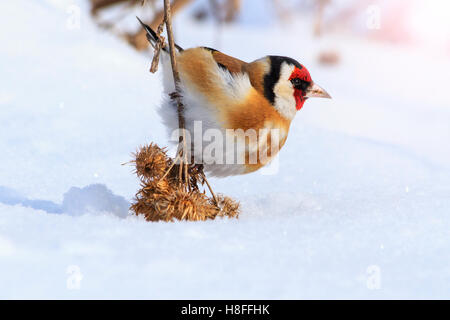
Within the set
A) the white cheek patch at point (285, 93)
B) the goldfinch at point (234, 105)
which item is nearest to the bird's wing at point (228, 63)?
the goldfinch at point (234, 105)

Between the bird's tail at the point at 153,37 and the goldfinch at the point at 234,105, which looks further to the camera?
the bird's tail at the point at 153,37

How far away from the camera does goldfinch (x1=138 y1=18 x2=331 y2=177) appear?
1608mm

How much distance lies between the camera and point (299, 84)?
5.72 feet

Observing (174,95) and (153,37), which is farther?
(153,37)

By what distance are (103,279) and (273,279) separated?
36cm

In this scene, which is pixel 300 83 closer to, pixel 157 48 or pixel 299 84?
pixel 299 84

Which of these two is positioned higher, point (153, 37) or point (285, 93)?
point (153, 37)

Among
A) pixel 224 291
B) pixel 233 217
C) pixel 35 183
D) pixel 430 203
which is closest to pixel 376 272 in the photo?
pixel 224 291

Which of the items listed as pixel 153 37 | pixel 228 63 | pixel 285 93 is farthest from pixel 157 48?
pixel 285 93

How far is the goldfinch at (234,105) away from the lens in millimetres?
1608

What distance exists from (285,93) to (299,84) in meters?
0.06

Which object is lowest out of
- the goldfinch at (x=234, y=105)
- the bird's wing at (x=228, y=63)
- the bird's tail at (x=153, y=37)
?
the goldfinch at (x=234, y=105)

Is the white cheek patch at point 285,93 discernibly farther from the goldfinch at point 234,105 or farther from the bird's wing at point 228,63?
the bird's wing at point 228,63

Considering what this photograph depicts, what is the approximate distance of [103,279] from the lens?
123 centimetres
